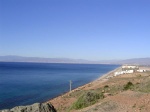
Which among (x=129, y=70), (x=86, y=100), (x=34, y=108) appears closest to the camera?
(x=34, y=108)

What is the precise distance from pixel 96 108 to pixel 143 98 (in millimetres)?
5179

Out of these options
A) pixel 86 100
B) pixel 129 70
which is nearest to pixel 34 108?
pixel 86 100

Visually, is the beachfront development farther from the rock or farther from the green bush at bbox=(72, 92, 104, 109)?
the rock

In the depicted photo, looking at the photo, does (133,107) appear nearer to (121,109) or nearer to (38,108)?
(121,109)

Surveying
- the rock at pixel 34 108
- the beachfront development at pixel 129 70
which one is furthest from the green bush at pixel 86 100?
the beachfront development at pixel 129 70

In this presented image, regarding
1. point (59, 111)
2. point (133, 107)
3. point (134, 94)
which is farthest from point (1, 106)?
point (133, 107)

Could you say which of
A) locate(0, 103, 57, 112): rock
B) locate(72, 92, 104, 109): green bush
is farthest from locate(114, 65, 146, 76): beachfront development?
locate(0, 103, 57, 112): rock

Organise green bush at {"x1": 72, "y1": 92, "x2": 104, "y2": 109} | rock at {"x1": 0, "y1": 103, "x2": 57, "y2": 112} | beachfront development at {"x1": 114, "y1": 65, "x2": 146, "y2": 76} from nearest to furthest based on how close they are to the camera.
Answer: rock at {"x1": 0, "y1": 103, "x2": 57, "y2": 112} < green bush at {"x1": 72, "y1": 92, "x2": 104, "y2": 109} < beachfront development at {"x1": 114, "y1": 65, "x2": 146, "y2": 76}

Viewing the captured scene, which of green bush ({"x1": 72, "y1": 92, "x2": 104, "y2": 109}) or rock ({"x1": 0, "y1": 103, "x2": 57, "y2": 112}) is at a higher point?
rock ({"x1": 0, "y1": 103, "x2": 57, "y2": 112})

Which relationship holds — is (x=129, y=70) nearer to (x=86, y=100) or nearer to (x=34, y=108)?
(x=86, y=100)

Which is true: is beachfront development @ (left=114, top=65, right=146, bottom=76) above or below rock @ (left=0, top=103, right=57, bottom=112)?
below

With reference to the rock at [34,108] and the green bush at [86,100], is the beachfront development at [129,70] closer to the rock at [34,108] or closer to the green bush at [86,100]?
the green bush at [86,100]

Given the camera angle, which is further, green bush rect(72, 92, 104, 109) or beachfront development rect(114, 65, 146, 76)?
beachfront development rect(114, 65, 146, 76)

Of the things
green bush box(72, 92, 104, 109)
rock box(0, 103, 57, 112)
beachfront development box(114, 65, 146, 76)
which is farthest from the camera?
beachfront development box(114, 65, 146, 76)
